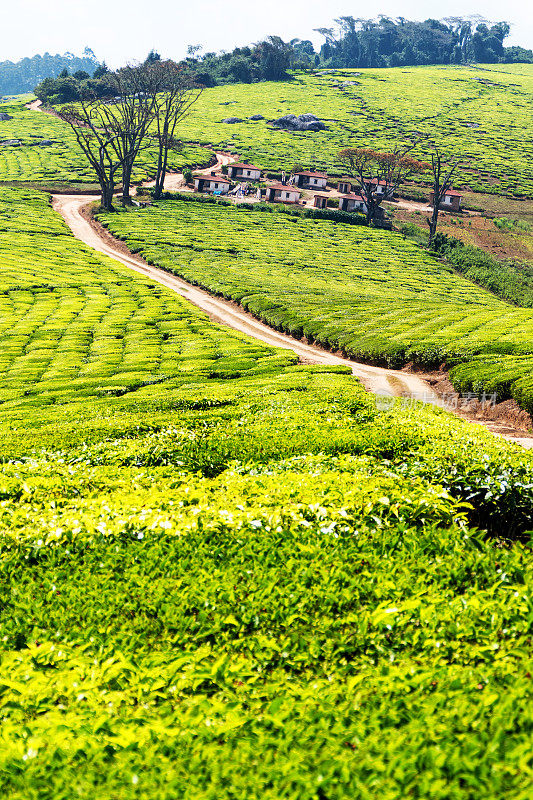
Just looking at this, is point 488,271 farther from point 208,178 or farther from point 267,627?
point 267,627

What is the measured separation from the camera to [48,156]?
121 meters

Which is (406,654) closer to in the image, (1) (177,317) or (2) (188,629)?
(2) (188,629)

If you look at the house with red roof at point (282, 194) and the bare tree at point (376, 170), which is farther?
the house with red roof at point (282, 194)

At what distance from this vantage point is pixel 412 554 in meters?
9.48

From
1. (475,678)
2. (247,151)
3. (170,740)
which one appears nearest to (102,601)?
(170,740)

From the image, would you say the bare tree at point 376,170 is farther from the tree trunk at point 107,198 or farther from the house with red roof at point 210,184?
the tree trunk at point 107,198

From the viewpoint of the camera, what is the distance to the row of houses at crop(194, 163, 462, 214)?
11125 centimetres

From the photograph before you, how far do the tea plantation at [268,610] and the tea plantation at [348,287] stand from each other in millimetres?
12893

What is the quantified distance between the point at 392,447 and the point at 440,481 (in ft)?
8.87

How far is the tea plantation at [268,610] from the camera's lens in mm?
5664

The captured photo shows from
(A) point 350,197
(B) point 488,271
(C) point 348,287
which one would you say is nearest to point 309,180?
(A) point 350,197

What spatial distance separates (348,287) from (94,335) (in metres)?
A: 30.4

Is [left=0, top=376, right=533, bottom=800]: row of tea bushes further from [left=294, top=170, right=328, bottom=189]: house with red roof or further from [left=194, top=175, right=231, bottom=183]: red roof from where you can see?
[left=294, top=170, right=328, bottom=189]: house with red roof

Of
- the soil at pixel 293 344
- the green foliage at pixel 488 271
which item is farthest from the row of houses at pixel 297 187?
the soil at pixel 293 344
